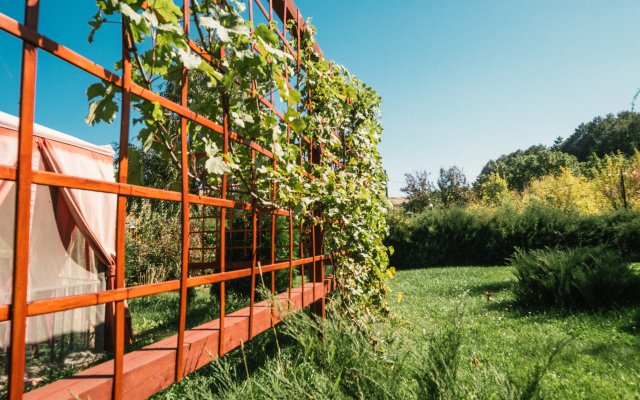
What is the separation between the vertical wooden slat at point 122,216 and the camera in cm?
104

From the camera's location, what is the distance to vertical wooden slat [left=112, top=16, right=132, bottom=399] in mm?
1036

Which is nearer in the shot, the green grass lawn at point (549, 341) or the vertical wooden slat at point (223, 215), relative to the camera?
the vertical wooden slat at point (223, 215)

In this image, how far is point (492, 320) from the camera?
205 inches

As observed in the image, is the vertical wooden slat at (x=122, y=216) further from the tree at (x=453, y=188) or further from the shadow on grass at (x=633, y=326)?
the tree at (x=453, y=188)

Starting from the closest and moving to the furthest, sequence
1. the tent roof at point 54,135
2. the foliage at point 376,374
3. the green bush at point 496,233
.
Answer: the foliage at point 376,374 < the tent roof at point 54,135 < the green bush at point 496,233

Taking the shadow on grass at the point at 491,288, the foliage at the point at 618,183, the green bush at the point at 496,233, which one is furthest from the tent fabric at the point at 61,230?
the foliage at the point at 618,183

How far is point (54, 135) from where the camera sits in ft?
14.9

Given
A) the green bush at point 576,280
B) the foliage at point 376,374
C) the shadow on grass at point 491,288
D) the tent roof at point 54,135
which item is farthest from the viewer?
the shadow on grass at point 491,288

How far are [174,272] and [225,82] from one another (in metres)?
10.4

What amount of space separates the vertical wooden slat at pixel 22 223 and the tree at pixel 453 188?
28801mm

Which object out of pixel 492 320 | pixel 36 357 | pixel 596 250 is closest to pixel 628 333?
pixel 492 320

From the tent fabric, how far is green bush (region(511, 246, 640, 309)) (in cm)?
603

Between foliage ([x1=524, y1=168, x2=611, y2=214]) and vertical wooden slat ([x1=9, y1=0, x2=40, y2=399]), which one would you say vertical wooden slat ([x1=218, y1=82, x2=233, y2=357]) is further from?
foliage ([x1=524, y1=168, x2=611, y2=214])

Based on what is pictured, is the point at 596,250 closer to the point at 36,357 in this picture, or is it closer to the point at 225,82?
the point at 225,82
